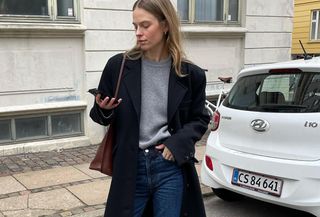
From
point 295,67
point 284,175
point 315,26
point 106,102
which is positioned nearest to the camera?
point 106,102

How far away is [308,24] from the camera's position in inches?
762

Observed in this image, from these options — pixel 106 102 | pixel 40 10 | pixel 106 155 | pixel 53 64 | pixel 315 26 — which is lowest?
pixel 106 155

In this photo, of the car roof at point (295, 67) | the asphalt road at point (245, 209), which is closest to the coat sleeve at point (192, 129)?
the car roof at point (295, 67)

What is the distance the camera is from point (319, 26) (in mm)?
Result: 19188

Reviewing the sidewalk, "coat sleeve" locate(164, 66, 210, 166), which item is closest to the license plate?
the sidewalk

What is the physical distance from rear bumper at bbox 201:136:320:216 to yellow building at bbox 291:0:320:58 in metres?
15.8

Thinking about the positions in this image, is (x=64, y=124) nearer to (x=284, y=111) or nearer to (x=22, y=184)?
(x=22, y=184)

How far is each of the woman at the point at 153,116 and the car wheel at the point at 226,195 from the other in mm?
2409

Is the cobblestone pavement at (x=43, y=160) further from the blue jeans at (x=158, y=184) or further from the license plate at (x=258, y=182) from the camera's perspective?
the blue jeans at (x=158, y=184)

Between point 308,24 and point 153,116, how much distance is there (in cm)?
1882

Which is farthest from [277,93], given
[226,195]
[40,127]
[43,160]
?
[40,127]

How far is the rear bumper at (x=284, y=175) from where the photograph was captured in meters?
3.53

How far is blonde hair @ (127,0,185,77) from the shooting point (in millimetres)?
2131

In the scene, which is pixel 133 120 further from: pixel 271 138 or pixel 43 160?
pixel 43 160
